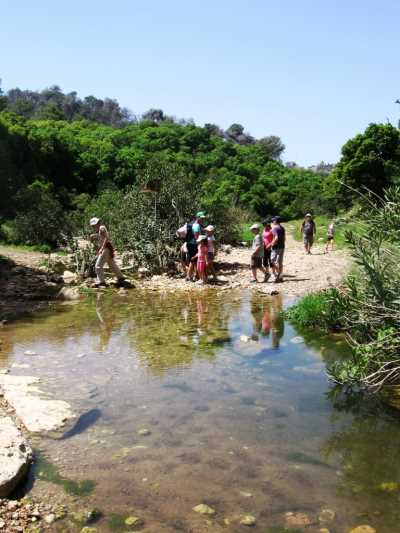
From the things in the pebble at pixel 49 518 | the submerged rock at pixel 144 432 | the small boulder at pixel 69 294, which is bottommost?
the pebble at pixel 49 518

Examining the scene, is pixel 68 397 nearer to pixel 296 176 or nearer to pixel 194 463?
pixel 194 463

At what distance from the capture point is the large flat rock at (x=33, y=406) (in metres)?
5.57

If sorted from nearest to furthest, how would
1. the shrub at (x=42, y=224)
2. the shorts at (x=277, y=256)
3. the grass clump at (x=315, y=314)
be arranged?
the grass clump at (x=315, y=314), the shorts at (x=277, y=256), the shrub at (x=42, y=224)

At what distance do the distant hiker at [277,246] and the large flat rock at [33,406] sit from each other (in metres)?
8.64

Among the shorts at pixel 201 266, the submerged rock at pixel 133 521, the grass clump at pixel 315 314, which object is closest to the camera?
the submerged rock at pixel 133 521

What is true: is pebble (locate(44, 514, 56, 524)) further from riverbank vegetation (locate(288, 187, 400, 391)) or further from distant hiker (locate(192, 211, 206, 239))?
distant hiker (locate(192, 211, 206, 239))

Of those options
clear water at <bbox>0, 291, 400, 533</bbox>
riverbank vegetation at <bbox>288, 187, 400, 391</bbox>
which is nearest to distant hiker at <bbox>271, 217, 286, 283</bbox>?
clear water at <bbox>0, 291, 400, 533</bbox>

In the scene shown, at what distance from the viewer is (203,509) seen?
407 centimetres

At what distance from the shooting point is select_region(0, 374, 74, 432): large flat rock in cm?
557

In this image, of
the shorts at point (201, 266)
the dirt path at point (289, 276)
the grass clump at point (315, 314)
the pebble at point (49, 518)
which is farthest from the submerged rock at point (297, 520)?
the shorts at point (201, 266)

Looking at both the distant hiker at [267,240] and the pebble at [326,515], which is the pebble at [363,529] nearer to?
the pebble at [326,515]

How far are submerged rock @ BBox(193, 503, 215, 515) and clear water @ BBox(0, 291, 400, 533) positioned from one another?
5cm

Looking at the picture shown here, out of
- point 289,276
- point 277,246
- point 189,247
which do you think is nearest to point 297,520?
point 277,246

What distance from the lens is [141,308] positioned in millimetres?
11789
